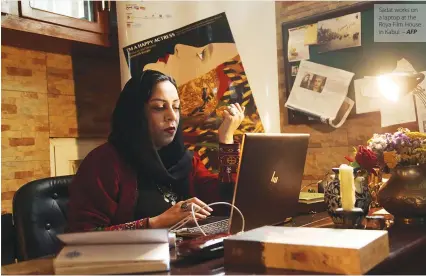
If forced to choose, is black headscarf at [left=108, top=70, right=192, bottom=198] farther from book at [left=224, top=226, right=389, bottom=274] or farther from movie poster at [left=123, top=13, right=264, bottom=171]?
book at [left=224, top=226, right=389, bottom=274]

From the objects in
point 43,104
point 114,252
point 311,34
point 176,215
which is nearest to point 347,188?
point 176,215

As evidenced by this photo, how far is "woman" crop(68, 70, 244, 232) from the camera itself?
1.50m

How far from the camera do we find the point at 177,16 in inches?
94.8

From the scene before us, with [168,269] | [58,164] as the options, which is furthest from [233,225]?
[58,164]

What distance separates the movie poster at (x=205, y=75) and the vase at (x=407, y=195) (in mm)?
883

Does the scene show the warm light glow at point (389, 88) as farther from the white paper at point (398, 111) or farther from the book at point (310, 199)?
the book at point (310, 199)

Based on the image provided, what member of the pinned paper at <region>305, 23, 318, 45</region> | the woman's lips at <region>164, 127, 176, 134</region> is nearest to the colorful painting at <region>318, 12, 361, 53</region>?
the pinned paper at <region>305, 23, 318, 45</region>

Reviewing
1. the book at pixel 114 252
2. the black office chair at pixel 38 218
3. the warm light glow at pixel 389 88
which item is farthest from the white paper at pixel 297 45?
the book at pixel 114 252

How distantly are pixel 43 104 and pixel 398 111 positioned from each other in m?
1.86

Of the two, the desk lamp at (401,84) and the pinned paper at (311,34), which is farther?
the pinned paper at (311,34)

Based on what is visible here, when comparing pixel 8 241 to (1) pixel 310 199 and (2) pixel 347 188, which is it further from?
(2) pixel 347 188

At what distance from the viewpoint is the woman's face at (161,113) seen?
1.76 meters

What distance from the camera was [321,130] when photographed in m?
2.23

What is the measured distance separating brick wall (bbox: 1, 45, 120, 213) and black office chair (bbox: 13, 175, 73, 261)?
755 millimetres
